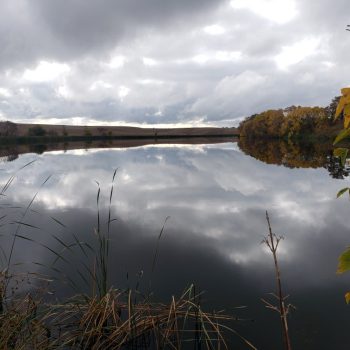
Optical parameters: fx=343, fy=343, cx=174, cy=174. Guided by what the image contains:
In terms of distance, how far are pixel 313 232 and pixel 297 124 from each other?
338 ft

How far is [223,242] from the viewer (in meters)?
14.3

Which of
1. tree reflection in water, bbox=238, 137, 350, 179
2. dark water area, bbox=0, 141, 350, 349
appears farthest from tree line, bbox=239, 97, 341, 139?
dark water area, bbox=0, 141, 350, 349

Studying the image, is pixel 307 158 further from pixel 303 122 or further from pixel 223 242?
pixel 303 122

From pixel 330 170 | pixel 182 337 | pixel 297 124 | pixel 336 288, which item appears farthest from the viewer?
pixel 297 124

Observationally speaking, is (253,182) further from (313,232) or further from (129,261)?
(129,261)

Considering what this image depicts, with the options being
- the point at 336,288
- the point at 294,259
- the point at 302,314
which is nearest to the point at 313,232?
the point at 294,259

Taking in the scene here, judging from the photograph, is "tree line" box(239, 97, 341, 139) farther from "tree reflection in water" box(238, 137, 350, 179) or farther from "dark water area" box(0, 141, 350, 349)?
"dark water area" box(0, 141, 350, 349)

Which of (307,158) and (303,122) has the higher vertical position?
(303,122)

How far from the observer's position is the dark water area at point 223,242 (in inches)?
329

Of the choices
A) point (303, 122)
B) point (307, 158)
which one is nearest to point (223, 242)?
point (307, 158)

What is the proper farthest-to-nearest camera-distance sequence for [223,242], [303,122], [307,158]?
1. [303,122]
2. [307,158]
3. [223,242]

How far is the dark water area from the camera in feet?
27.4

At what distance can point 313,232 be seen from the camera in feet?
51.6

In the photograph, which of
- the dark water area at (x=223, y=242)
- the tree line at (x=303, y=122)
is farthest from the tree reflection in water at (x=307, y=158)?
the tree line at (x=303, y=122)
